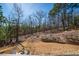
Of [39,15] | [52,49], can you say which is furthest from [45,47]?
[39,15]

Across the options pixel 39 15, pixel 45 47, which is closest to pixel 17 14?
pixel 39 15

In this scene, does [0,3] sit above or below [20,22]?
above

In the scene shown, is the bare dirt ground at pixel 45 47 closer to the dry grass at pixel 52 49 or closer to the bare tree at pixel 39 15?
the dry grass at pixel 52 49

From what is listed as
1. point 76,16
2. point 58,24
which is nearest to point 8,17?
point 58,24

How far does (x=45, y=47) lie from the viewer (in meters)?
1.78

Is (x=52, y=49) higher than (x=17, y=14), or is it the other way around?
(x=17, y=14)

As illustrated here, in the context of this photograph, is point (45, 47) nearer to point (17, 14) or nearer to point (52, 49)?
point (52, 49)

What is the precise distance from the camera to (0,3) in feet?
5.86

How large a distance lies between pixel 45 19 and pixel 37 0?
19cm

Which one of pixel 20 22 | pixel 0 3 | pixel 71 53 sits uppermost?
pixel 0 3

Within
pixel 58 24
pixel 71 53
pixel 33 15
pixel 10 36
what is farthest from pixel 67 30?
pixel 10 36

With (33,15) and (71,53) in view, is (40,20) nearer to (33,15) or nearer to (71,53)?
(33,15)

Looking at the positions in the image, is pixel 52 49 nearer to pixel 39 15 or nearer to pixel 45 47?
pixel 45 47

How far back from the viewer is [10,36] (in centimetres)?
180
